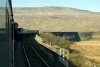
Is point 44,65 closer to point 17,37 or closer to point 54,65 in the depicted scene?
point 54,65

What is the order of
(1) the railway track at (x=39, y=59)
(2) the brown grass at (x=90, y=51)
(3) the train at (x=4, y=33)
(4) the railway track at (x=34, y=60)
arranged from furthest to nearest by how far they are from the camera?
1. (2) the brown grass at (x=90, y=51)
2. (1) the railway track at (x=39, y=59)
3. (4) the railway track at (x=34, y=60)
4. (3) the train at (x=4, y=33)

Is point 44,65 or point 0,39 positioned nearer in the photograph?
point 0,39

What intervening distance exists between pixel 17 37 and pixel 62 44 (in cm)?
6674

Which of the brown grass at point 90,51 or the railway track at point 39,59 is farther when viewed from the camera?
the brown grass at point 90,51

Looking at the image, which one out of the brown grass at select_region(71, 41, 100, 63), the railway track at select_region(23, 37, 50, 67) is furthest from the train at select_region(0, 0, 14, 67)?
the brown grass at select_region(71, 41, 100, 63)

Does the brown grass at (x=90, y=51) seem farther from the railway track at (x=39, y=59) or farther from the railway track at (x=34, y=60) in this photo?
the railway track at (x=34, y=60)

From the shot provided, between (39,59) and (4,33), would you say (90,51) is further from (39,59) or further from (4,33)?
(4,33)

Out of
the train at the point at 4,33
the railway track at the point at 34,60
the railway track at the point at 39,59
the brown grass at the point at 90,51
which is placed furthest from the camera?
the brown grass at the point at 90,51

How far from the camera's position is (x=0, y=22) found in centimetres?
396

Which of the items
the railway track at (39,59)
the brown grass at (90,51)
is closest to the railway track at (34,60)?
the railway track at (39,59)

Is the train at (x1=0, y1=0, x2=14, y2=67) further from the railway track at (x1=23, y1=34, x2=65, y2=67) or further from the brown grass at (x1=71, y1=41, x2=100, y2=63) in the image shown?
the brown grass at (x1=71, y1=41, x2=100, y2=63)

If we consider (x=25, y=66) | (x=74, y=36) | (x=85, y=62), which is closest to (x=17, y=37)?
(x=25, y=66)

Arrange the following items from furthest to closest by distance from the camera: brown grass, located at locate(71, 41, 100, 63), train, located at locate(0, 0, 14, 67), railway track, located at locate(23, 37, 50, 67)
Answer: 1. brown grass, located at locate(71, 41, 100, 63)
2. railway track, located at locate(23, 37, 50, 67)
3. train, located at locate(0, 0, 14, 67)

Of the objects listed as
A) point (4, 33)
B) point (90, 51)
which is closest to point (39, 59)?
point (4, 33)
